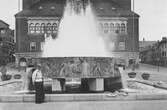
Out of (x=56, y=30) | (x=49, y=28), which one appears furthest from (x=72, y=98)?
(x=49, y=28)

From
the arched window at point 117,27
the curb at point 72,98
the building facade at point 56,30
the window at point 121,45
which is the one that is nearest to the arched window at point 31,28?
the building facade at point 56,30

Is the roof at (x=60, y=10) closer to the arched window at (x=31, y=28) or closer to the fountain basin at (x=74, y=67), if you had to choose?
the arched window at (x=31, y=28)

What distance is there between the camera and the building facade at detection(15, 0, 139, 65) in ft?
239

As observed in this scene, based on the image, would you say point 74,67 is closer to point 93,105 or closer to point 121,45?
point 93,105

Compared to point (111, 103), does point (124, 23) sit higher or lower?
higher

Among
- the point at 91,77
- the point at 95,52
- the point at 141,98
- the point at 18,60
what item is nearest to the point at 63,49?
the point at 95,52

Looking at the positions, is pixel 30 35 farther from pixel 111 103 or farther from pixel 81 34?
pixel 111 103

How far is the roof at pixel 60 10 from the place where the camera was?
7431 centimetres

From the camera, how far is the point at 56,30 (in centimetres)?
7344

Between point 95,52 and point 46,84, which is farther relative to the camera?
point 46,84

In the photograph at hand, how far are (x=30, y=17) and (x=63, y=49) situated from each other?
56803 millimetres

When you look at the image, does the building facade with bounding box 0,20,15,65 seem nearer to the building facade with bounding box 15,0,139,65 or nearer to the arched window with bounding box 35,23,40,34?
the building facade with bounding box 15,0,139,65

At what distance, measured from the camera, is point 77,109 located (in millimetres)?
10875

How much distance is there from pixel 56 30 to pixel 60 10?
6775mm
